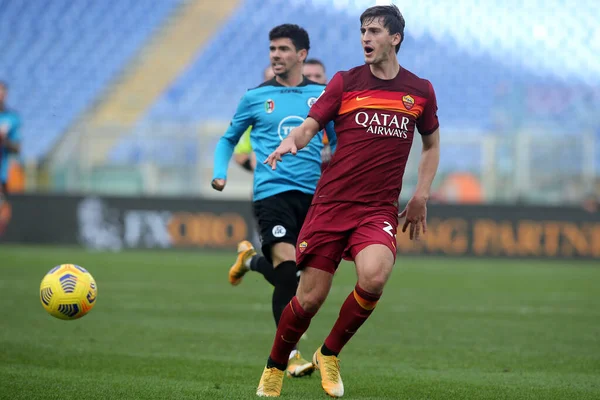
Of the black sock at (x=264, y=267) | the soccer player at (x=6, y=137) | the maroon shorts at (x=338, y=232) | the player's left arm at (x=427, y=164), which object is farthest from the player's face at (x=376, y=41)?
the soccer player at (x=6, y=137)

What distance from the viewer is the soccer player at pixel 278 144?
626cm

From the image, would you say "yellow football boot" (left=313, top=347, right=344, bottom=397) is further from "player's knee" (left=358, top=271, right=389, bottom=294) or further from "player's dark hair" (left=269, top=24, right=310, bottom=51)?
"player's dark hair" (left=269, top=24, right=310, bottom=51)

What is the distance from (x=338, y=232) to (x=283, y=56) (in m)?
1.91

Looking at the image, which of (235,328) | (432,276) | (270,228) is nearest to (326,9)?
(432,276)

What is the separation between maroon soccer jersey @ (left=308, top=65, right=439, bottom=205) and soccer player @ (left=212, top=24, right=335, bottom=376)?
3.93ft

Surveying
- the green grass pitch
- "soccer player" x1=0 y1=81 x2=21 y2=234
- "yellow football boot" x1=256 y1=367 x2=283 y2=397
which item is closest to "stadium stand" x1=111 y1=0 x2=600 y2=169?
"soccer player" x1=0 y1=81 x2=21 y2=234

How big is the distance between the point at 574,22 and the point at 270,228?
1919cm

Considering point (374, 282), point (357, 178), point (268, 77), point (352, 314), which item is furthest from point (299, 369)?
point (268, 77)

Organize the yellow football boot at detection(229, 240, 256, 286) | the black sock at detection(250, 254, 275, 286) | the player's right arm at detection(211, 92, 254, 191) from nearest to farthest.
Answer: the player's right arm at detection(211, 92, 254, 191) → the black sock at detection(250, 254, 275, 286) → the yellow football boot at detection(229, 240, 256, 286)

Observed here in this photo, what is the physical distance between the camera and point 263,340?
7543mm

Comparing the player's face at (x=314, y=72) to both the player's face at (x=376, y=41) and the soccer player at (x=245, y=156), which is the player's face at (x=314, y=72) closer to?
the soccer player at (x=245, y=156)

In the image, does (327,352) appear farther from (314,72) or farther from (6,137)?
(6,137)

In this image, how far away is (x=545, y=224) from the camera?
19.7 m

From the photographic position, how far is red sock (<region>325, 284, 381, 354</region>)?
5034 millimetres
